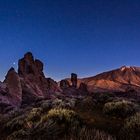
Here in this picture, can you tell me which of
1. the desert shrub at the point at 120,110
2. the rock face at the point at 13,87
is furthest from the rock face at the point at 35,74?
the desert shrub at the point at 120,110

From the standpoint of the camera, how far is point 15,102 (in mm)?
43188

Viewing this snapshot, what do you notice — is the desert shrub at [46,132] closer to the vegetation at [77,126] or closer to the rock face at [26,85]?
the vegetation at [77,126]

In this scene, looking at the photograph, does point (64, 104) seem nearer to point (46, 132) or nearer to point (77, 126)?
point (77, 126)

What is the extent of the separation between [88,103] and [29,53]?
54.2 meters

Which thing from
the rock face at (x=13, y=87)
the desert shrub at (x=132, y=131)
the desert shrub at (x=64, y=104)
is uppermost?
the rock face at (x=13, y=87)

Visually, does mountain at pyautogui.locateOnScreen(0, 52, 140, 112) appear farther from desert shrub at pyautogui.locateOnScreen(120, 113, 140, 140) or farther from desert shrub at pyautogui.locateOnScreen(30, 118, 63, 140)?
desert shrub at pyautogui.locateOnScreen(120, 113, 140, 140)

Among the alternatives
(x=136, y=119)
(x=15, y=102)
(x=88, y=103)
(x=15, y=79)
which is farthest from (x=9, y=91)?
(x=136, y=119)

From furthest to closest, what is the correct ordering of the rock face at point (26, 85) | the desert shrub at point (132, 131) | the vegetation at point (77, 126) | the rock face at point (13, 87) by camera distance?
1. the rock face at point (13, 87)
2. the rock face at point (26, 85)
3. the desert shrub at point (132, 131)
4. the vegetation at point (77, 126)

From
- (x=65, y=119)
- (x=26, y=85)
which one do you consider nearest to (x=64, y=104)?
(x=65, y=119)

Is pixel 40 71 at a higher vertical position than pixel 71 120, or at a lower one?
higher

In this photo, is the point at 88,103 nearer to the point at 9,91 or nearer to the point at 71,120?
the point at 71,120

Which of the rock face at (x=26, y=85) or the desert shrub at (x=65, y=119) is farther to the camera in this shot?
the rock face at (x=26, y=85)

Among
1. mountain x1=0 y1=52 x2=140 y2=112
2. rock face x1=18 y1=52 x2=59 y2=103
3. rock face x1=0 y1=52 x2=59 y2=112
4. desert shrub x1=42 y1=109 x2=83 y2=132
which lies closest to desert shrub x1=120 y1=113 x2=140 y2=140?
desert shrub x1=42 y1=109 x2=83 y2=132

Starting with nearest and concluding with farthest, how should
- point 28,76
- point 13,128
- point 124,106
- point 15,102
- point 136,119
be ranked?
point 136,119, point 13,128, point 124,106, point 15,102, point 28,76
